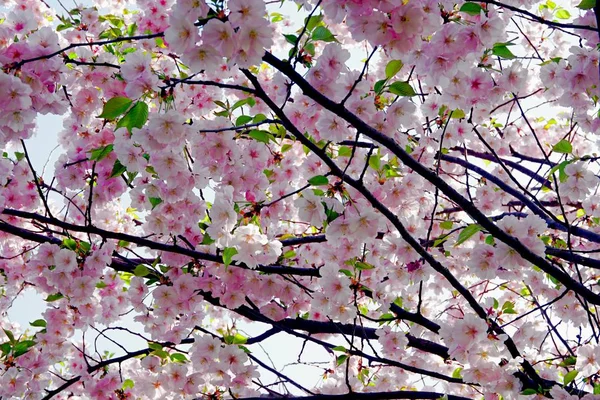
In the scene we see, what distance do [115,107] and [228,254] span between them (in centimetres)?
81

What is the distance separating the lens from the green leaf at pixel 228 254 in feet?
7.95

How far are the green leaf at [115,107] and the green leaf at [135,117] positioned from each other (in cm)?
2

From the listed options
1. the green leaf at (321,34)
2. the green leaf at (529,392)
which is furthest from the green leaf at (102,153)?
the green leaf at (529,392)

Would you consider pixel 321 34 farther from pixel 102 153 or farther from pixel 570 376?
pixel 570 376

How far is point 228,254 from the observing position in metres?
2.45

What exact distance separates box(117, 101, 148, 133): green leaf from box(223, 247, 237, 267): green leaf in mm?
696

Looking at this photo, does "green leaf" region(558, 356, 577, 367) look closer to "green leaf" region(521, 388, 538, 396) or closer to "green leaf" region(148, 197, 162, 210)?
"green leaf" region(521, 388, 538, 396)

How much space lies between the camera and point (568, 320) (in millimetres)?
4055

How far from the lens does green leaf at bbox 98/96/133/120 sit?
6.41 ft

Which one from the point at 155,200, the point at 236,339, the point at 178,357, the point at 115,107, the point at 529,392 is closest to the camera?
the point at 115,107

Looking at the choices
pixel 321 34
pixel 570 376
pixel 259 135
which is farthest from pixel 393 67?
pixel 570 376

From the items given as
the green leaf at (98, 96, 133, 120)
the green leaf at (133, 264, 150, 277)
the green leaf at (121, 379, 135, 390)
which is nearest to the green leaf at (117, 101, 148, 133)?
the green leaf at (98, 96, 133, 120)

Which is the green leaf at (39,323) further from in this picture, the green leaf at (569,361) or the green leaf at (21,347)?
the green leaf at (569,361)

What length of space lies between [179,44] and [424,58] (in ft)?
3.22
